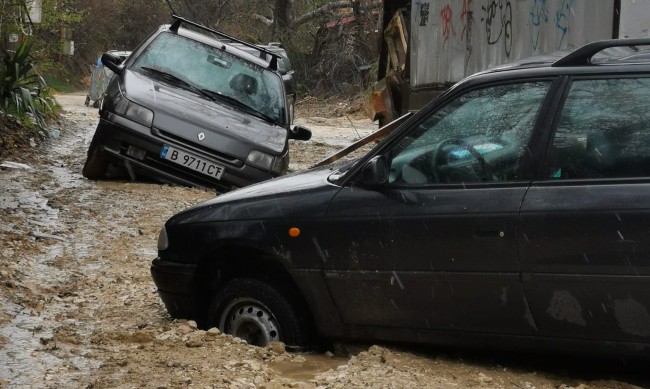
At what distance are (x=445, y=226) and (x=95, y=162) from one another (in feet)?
23.9

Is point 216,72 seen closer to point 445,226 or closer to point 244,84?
point 244,84

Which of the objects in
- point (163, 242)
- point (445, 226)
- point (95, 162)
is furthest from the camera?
point (95, 162)

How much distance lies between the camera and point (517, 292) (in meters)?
4.55

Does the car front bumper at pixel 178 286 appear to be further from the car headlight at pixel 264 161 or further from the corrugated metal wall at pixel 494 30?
the car headlight at pixel 264 161

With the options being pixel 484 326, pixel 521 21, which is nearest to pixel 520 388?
pixel 484 326

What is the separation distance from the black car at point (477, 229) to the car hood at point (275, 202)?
10 millimetres

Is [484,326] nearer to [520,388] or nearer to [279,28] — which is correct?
[520,388]

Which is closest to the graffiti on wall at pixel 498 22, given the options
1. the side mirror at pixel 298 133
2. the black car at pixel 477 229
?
the side mirror at pixel 298 133

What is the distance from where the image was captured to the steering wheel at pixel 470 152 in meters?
4.74

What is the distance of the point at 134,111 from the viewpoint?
1067 cm

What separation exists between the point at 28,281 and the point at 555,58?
3.98 metres

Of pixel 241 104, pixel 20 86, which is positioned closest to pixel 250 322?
pixel 241 104

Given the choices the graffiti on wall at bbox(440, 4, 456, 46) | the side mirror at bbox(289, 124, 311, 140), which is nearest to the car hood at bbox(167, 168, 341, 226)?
the side mirror at bbox(289, 124, 311, 140)

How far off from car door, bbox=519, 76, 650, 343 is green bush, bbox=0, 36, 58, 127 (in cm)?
1309
